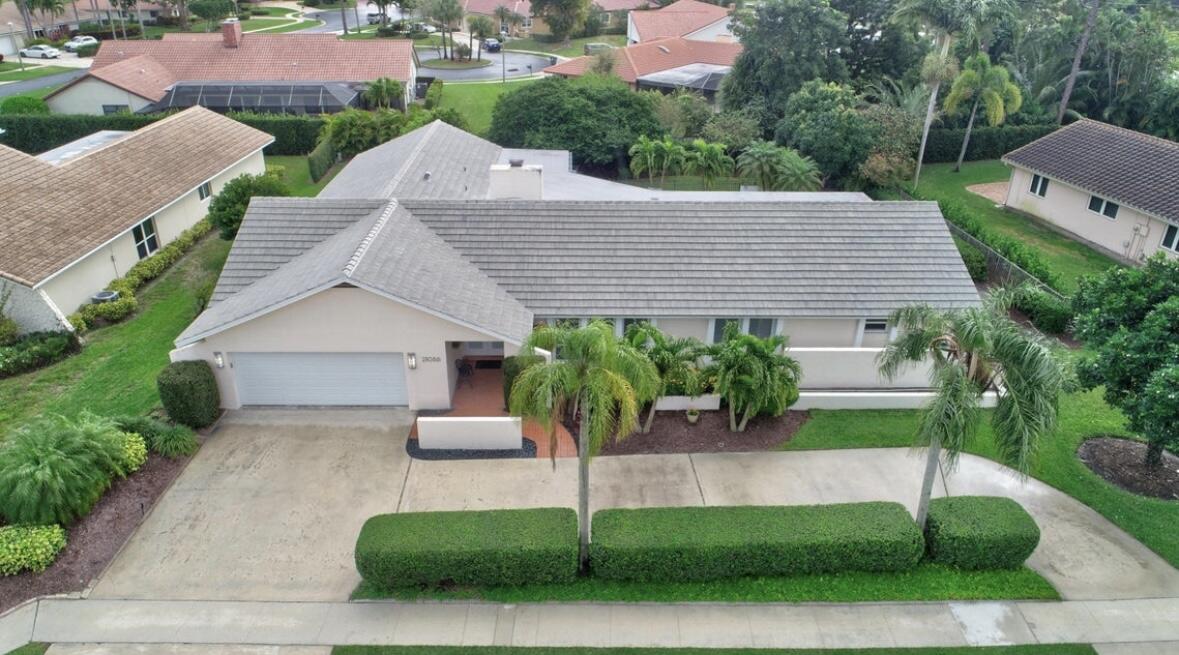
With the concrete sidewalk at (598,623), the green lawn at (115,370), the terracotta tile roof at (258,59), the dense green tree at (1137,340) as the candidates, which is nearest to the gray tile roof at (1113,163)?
the dense green tree at (1137,340)

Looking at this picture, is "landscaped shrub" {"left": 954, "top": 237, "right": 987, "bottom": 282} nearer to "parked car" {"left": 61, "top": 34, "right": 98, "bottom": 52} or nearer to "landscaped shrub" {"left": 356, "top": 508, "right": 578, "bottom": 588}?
"landscaped shrub" {"left": 356, "top": 508, "right": 578, "bottom": 588}

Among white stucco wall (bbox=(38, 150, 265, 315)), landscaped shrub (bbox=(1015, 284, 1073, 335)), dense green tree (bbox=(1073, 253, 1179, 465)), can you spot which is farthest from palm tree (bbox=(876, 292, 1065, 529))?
white stucco wall (bbox=(38, 150, 265, 315))

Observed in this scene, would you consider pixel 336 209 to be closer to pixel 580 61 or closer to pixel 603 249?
pixel 603 249

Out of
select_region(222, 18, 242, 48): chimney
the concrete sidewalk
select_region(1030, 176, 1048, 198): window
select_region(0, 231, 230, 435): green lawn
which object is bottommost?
the concrete sidewalk

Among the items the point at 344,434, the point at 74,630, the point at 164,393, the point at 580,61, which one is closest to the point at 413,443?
the point at 344,434

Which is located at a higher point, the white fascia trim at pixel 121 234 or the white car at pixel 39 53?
the white car at pixel 39 53

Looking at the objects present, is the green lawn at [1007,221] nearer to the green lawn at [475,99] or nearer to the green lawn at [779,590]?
the green lawn at [779,590]
